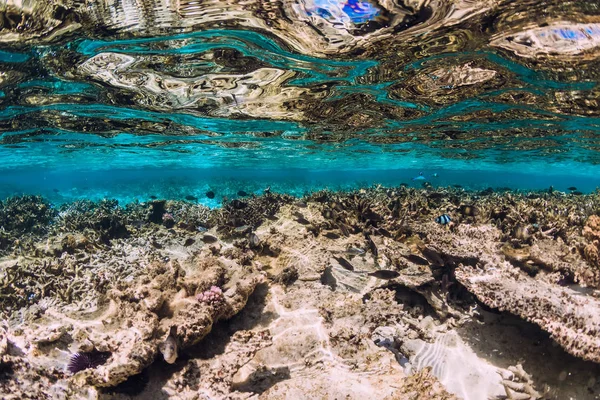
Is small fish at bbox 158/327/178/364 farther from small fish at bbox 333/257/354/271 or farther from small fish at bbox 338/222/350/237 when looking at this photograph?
small fish at bbox 338/222/350/237

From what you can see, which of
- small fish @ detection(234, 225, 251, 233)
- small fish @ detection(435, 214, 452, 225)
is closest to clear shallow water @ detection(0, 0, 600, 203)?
small fish @ detection(435, 214, 452, 225)

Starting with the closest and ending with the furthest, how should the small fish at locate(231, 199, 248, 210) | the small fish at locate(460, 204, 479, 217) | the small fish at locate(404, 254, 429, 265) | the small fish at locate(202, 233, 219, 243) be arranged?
the small fish at locate(404, 254, 429, 265)
the small fish at locate(460, 204, 479, 217)
the small fish at locate(202, 233, 219, 243)
the small fish at locate(231, 199, 248, 210)

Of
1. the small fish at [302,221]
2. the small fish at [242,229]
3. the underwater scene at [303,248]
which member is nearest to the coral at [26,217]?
the underwater scene at [303,248]

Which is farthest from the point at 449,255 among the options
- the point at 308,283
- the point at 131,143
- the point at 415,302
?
the point at 131,143

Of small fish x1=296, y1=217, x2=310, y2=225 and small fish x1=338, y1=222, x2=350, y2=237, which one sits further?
small fish x1=296, y1=217, x2=310, y2=225

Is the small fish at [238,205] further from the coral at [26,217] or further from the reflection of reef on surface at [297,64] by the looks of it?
the coral at [26,217]

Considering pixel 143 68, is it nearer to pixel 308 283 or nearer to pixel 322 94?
pixel 322 94
